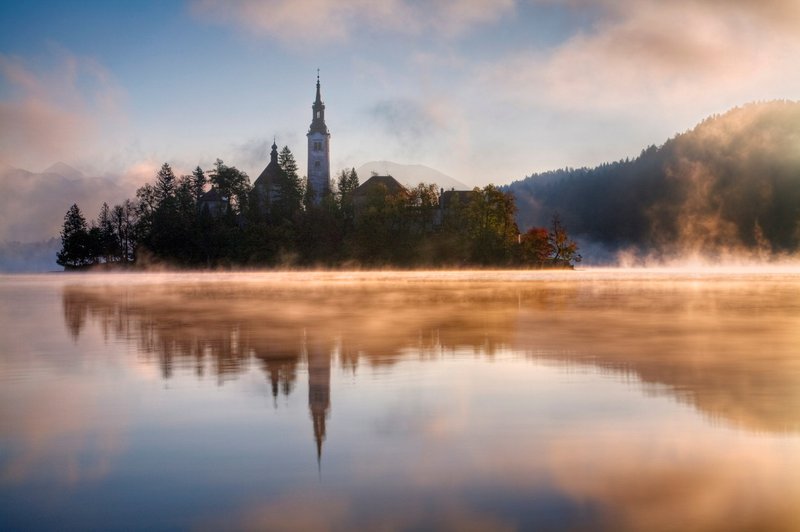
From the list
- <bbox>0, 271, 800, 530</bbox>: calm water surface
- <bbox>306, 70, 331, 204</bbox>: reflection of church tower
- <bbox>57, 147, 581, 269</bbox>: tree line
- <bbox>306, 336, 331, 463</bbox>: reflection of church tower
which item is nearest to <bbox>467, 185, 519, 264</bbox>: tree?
<bbox>57, 147, 581, 269</bbox>: tree line

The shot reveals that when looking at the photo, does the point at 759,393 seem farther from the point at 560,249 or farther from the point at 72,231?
the point at 72,231

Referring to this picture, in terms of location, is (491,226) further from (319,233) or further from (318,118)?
(318,118)

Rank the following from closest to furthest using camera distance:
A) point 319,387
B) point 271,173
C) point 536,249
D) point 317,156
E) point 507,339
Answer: point 319,387
point 507,339
point 536,249
point 271,173
point 317,156

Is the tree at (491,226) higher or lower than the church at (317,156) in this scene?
lower

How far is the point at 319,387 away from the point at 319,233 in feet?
360

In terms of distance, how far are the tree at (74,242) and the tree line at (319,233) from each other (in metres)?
0.26

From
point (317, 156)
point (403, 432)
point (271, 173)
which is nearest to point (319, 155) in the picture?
point (317, 156)

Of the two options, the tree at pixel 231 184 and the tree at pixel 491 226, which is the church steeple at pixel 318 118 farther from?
the tree at pixel 491 226

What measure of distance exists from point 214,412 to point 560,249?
108m

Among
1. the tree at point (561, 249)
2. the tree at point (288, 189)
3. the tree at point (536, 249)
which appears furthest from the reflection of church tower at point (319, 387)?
the tree at point (288, 189)

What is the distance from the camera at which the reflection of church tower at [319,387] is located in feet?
33.1

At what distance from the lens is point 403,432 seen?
992cm

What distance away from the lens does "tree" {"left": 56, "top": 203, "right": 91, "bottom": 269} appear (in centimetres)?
13962

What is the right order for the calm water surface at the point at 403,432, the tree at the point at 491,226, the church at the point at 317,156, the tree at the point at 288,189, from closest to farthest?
the calm water surface at the point at 403,432
the tree at the point at 491,226
the tree at the point at 288,189
the church at the point at 317,156
